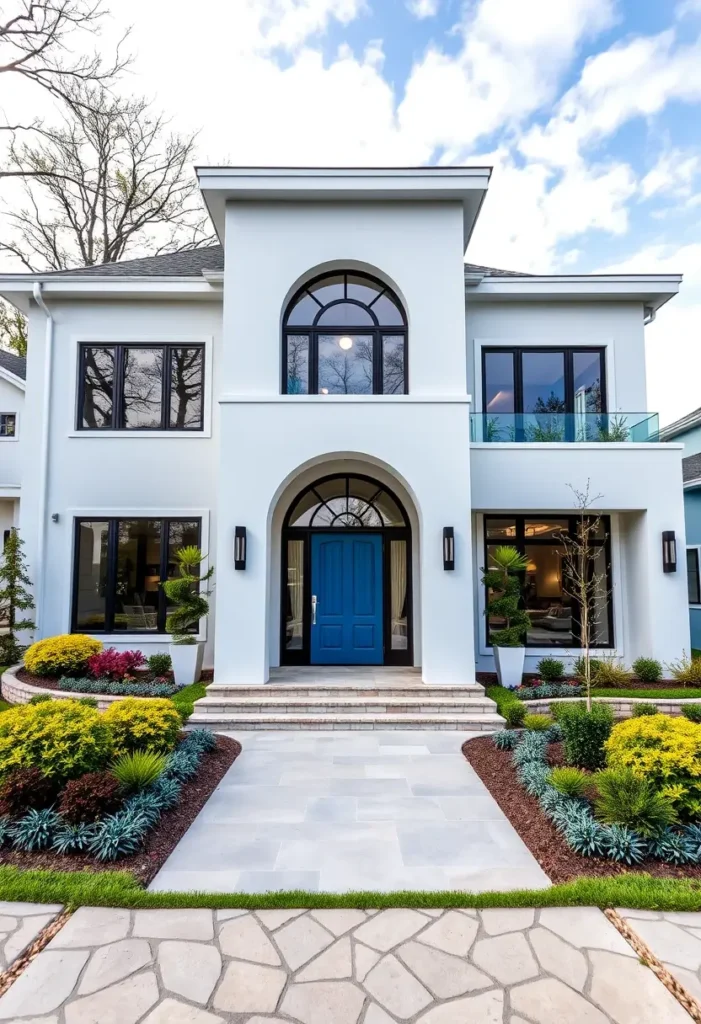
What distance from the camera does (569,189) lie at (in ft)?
45.2

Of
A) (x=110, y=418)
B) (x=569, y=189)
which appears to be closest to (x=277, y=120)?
(x=569, y=189)

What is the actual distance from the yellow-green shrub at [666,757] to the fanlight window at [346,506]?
5.42 metres

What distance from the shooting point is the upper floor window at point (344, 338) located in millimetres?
8609

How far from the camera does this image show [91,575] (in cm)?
952

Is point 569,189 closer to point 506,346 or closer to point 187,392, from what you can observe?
point 506,346

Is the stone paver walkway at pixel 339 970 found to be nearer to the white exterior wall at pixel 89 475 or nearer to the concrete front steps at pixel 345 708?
the concrete front steps at pixel 345 708

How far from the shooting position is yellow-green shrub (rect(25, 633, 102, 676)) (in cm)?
827

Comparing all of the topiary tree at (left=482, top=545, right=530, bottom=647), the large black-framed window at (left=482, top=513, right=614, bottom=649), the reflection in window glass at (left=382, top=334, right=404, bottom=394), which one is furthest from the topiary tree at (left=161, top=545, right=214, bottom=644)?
the large black-framed window at (left=482, top=513, right=614, bottom=649)

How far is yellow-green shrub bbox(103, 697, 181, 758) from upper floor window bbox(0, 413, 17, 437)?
8501 mm

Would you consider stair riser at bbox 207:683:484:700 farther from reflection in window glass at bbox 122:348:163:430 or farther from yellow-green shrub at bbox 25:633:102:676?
reflection in window glass at bbox 122:348:163:430

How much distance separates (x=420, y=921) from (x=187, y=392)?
8817 millimetres

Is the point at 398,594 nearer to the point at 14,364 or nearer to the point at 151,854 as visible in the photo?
the point at 151,854

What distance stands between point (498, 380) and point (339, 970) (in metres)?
9.16

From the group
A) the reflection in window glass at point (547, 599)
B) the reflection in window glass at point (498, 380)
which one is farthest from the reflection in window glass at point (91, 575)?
the reflection in window glass at point (547, 599)
